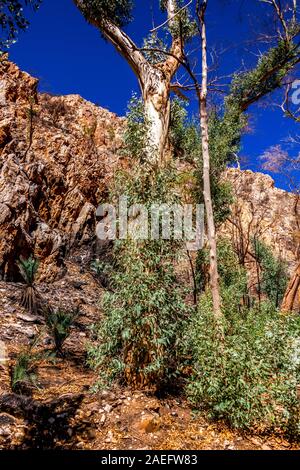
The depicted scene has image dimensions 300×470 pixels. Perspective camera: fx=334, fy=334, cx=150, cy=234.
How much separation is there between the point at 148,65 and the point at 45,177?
972 cm

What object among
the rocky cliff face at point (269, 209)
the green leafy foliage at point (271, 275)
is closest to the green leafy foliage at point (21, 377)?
the green leafy foliage at point (271, 275)

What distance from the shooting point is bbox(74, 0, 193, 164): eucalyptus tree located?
6094 mm

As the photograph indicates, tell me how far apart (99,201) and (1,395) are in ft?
45.3

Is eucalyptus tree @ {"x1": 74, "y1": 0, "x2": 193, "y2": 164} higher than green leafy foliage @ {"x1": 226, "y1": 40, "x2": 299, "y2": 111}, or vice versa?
green leafy foliage @ {"x1": 226, "y1": 40, "x2": 299, "y2": 111}

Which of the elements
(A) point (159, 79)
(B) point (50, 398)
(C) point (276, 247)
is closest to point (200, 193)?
(A) point (159, 79)

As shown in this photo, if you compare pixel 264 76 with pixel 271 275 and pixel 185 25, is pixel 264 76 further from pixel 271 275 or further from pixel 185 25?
pixel 271 275

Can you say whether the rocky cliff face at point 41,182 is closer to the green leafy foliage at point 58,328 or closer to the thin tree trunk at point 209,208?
the green leafy foliage at point 58,328

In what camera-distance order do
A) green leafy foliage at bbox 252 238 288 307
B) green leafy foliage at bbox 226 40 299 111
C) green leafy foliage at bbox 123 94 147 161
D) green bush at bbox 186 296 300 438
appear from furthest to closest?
green leafy foliage at bbox 252 238 288 307 < green leafy foliage at bbox 226 40 299 111 < green leafy foliage at bbox 123 94 147 161 < green bush at bbox 186 296 300 438

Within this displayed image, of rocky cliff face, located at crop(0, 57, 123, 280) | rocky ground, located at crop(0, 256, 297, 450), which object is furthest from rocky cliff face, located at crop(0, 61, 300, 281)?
→ rocky ground, located at crop(0, 256, 297, 450)

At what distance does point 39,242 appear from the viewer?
1258cm

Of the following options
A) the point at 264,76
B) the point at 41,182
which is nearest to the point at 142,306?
the point at 41,182

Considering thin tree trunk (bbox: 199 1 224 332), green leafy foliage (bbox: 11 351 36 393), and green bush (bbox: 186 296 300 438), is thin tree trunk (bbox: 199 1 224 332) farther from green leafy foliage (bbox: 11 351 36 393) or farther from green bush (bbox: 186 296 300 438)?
green leafy foliage (bbox: 11 351 36 393)

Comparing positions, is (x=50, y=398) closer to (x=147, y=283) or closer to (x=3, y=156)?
(x=147, y=283)

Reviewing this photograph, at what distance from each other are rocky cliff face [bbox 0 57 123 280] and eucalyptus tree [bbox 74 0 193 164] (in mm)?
6503
